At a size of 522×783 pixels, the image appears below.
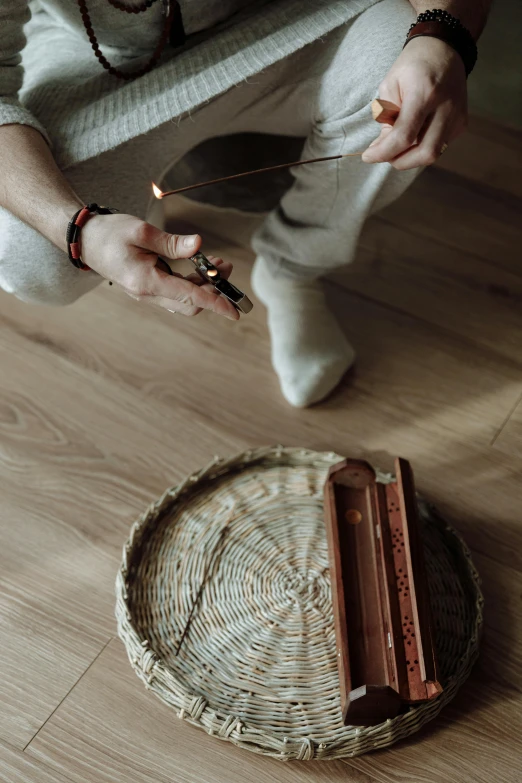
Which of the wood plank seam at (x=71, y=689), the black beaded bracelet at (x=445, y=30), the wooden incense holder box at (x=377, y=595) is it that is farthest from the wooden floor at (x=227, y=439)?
the black beaded bracelet at (x=445, y=30)

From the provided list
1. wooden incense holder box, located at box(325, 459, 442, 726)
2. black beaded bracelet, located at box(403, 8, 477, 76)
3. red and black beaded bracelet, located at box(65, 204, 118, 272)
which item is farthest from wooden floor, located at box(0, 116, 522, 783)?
black beaded bracelet, located at box(403, 8, 477, 76)

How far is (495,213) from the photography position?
1436 mm

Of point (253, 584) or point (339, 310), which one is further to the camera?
point (339, 310)

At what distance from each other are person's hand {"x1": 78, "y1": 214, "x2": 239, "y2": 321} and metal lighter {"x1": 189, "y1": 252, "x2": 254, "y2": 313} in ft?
0.05

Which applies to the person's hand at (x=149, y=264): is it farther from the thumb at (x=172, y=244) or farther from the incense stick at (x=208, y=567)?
the incense stick at (x=208, y=567)

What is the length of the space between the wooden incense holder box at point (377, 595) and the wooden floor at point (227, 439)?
0.41ft

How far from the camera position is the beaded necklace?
92 centimetres

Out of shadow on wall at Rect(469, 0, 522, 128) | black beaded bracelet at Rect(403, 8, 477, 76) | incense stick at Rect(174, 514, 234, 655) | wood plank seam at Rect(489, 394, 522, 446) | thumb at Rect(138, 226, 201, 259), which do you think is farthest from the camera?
shadow on wall at Rect(469, 0, 522, 128)

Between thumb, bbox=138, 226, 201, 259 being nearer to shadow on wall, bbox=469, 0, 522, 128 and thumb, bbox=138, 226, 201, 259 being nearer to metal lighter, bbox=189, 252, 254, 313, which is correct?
metal lighter, bbox=189, 252, 254, 313

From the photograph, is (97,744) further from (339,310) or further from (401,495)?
(339,310)

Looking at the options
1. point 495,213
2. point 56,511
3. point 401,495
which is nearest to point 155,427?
point 56,511

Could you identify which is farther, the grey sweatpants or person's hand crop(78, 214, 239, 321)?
the grey sweatpants

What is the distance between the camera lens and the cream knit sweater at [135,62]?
907 millimetres

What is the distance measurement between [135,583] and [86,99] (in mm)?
632
